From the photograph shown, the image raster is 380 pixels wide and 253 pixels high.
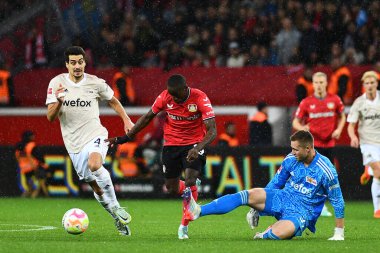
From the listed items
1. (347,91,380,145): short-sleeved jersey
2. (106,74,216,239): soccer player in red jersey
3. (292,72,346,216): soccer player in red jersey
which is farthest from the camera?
(292,72,346,216): soccer player in red jersey

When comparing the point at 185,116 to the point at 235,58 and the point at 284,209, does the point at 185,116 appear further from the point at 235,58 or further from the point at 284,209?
the point at 235,58

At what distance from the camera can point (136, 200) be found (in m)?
18.1

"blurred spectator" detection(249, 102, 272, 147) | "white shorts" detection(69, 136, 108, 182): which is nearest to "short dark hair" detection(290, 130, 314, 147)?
"white shorts" detection(69, 136, 108, 182)

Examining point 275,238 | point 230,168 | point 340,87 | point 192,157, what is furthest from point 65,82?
point 340,87

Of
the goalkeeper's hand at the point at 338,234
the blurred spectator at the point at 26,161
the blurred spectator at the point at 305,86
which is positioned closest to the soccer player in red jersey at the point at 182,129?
the goalkeeper's hand at the point at 338,234

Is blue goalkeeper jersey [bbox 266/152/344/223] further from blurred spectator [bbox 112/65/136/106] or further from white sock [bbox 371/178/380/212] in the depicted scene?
blurred spectator [bbox 112/65/136/106]

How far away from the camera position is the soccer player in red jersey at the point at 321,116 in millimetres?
14508

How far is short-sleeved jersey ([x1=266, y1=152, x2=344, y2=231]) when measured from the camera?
31.8 ft

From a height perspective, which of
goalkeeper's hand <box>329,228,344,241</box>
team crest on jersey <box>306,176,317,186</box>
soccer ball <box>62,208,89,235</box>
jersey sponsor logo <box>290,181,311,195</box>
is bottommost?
goalkeeper's hand <box>329,228,344,241</box>

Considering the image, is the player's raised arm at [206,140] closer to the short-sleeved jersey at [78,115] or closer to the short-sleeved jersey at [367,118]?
the short-sleeved jersey at [78,115]

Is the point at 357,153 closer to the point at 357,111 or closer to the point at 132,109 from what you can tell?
the point at 357,111

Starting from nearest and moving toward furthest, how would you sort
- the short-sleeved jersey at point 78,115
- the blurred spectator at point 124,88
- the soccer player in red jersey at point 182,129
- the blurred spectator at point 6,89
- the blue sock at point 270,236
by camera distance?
the blue sock at point 270,236 → the soccer player in red jersey at point 182,129 → the short-sleeved jersey at point 78,115 → the blurred spectator at point 124,88 → the blurred spectator at point 6,89

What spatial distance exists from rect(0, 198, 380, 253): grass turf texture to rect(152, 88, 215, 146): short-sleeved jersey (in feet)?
3.61

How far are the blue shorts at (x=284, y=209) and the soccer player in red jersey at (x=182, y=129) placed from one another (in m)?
0.89
